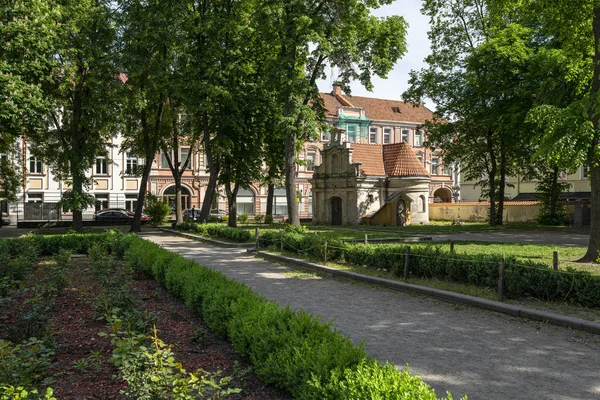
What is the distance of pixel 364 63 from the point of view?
1025 inches

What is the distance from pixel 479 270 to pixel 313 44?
1674cm

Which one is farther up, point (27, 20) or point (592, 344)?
point (27, 20)

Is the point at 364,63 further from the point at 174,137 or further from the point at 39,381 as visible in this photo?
the point at 39,381

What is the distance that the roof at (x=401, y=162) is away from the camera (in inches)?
1598

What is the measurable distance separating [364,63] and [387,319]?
2007 cm

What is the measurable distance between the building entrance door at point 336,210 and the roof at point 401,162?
510cm

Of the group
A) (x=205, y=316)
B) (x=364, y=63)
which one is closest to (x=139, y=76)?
(x=364, y=63)

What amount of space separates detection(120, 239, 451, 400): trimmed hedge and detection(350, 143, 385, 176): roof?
3387cm

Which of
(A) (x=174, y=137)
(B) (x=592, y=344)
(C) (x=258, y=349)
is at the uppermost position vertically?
(A) (x=174, y=137)

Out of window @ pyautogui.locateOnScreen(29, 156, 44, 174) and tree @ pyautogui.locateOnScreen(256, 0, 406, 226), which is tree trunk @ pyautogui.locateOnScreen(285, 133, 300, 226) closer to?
tree @ pyautogui.locateOnScreen(256, 0, 406, 226)

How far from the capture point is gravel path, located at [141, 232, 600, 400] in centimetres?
539

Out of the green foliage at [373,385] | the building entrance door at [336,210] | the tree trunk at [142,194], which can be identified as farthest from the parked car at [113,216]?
the green foliage at [373,385]

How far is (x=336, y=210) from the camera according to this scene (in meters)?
41.1

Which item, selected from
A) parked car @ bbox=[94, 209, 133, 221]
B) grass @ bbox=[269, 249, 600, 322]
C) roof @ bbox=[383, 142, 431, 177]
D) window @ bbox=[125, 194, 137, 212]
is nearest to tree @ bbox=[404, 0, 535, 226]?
roof @ bbox=[383, 142, 431, 177]
